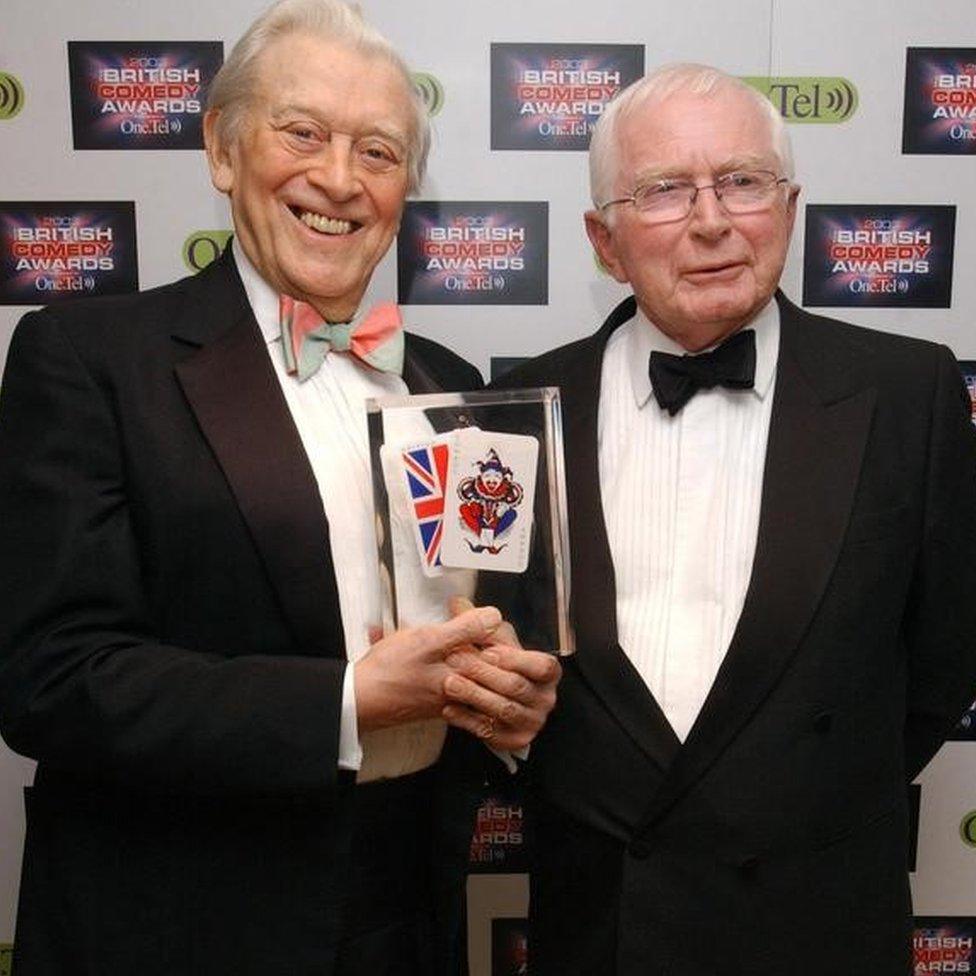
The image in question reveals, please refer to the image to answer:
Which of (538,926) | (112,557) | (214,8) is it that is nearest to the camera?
(112,557)

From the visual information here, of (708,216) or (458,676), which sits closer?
(458,676)

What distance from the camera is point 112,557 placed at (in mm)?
1302

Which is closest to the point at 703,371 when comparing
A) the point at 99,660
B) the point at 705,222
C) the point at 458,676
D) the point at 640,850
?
the point at 705,222

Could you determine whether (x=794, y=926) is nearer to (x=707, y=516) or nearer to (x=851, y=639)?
(x=851, y=639)

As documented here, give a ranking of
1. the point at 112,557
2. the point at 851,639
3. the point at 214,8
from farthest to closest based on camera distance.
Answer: the point at 214,8, the point at 851,639, the point at 112,557

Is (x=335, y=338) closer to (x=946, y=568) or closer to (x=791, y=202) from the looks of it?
(x=791, y=202)

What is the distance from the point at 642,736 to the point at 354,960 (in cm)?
49

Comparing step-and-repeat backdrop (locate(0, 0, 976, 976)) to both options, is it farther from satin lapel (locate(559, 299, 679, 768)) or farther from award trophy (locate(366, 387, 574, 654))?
award trophy (locate(366, 387, 574, 654))

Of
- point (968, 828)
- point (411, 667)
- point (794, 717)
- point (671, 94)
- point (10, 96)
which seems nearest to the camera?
point (411, 667)

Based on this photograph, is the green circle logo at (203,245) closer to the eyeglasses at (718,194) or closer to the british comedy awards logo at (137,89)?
the british comedy awards logo at (137,89)

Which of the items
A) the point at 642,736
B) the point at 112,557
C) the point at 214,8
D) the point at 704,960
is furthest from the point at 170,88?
the point at 704,960

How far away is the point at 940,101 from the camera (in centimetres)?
210

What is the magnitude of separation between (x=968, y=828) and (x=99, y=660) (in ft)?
5.99

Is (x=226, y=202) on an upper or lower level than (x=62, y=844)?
upper
